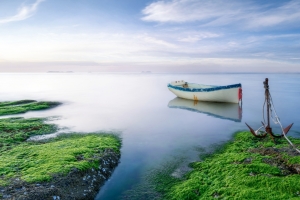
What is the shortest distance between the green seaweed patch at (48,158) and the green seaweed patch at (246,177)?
508 cm

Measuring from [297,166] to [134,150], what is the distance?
944 cm

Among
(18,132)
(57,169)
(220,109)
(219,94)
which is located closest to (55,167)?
(57,169)

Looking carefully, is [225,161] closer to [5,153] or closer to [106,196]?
[106,196]

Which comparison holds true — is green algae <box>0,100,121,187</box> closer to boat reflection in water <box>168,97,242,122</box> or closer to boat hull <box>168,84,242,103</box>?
boat reflection in water <box>168,97,242,122</box>

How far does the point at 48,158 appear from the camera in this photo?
11844 millimetres

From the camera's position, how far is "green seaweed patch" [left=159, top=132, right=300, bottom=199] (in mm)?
8320

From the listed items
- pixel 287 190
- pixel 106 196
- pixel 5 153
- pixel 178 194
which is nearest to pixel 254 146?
pixel 287 190

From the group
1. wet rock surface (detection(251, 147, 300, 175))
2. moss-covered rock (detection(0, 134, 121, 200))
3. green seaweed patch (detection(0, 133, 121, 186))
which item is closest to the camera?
moss-covered rock (detection(0, 134, 121, 200))

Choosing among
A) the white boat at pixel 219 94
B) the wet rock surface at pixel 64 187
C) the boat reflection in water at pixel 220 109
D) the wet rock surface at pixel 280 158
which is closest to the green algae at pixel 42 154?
the wet rock surface at pixel 64 187

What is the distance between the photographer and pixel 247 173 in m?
9.86

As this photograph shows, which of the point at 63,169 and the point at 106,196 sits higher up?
the point at 63,169

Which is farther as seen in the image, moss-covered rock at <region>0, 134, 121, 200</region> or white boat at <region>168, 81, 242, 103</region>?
white boat at <region>168, 81, 242, 103</region>

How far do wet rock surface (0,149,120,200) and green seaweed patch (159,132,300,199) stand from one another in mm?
3478

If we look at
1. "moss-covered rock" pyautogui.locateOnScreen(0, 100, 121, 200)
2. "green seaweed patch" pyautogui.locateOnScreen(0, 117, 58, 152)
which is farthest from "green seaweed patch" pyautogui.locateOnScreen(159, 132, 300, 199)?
"green seaweed patch" pyautogui.locateOnScreen(0, 117, 58, 152)
